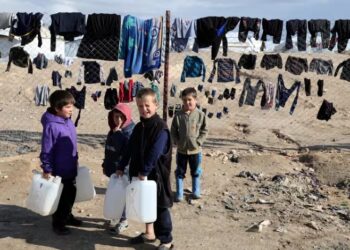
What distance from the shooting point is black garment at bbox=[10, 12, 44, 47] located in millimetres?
8078

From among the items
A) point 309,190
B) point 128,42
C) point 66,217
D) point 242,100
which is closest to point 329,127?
point 242,100

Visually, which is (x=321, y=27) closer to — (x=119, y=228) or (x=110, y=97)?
(x=110, y=97)

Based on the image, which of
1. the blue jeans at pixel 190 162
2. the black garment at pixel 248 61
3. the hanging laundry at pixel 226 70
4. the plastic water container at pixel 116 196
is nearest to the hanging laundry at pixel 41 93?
the hanging laundry at pixel 226 70

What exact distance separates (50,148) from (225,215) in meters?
2.44

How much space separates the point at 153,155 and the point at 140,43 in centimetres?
411

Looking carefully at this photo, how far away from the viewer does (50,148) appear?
4504mm

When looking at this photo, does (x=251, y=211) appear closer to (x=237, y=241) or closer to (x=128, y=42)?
(x=237, y=241)

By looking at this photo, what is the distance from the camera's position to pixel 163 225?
4.38 metres

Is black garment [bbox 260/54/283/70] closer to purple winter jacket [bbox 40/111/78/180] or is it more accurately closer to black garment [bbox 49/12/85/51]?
black garment [bbox 49/12/85/51]

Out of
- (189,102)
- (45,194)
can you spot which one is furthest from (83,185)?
(189,102)

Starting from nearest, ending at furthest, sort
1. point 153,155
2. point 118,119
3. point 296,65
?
point 153,155, point 118,119, point 296,65

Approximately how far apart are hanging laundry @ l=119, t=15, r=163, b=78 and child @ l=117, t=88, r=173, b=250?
3747 mm

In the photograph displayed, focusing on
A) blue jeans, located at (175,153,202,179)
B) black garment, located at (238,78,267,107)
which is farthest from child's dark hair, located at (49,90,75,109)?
black garment, located at (238,78,267,107)

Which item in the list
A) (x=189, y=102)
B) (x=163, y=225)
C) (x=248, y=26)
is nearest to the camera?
(x=163, y=225)
